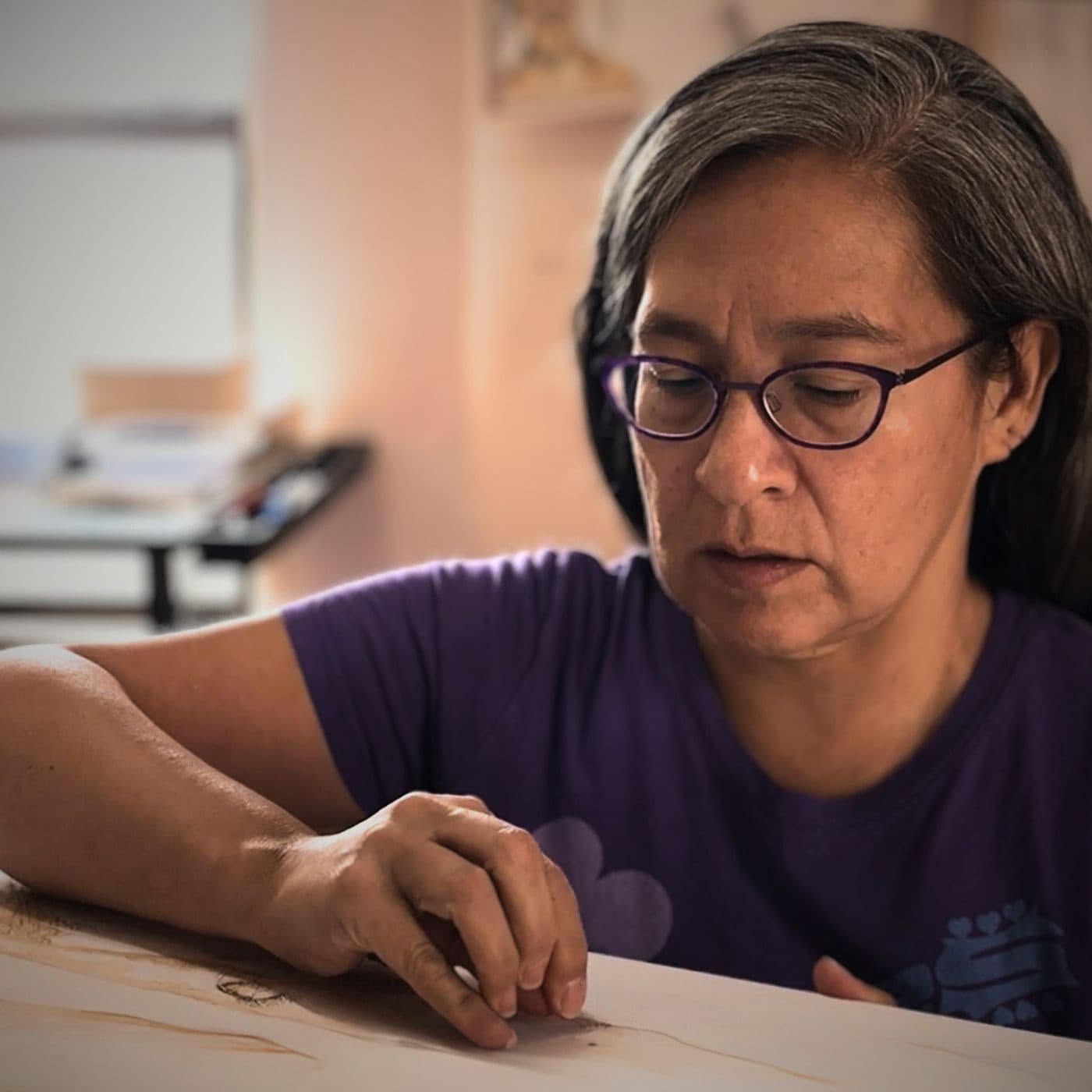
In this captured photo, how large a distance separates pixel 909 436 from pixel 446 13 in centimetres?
278

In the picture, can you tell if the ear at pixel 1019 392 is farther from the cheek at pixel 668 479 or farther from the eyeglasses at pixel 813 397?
the cheek at pixel 668 479

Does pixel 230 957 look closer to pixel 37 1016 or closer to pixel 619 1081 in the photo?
pixel 37 1016

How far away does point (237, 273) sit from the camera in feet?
12.4

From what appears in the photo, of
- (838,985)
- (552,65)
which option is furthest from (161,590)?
(838,985)

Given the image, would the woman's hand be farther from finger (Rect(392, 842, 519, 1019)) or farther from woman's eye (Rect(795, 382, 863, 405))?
woman's eye (Rect(795, 382, 863, 405))

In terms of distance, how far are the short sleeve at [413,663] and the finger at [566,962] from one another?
1.44ft

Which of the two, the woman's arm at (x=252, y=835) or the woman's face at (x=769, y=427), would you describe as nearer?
the woman's arm at (x=252, y=835)

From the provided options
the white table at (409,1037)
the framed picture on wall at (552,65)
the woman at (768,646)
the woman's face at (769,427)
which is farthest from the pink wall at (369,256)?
the white table at (409,1037)

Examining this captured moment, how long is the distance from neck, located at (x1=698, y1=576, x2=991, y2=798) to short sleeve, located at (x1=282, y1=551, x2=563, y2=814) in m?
0.20

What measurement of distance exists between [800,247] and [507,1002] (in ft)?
1.72

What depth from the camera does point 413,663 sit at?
3.80ft

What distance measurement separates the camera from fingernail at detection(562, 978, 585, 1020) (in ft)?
2.31

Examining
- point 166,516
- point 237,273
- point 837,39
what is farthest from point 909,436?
point 237,273

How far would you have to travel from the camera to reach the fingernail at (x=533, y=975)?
698 mm
